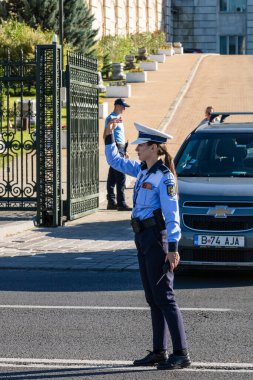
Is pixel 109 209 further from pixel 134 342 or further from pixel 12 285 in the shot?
pixel 134 342

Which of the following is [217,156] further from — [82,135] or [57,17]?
[57,17]

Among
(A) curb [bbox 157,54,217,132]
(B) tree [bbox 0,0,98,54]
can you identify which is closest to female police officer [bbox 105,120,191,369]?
(A) curb [bbox 157,54,217,132]

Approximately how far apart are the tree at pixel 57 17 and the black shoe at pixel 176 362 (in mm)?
42958

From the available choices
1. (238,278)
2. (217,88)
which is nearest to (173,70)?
(217,88)

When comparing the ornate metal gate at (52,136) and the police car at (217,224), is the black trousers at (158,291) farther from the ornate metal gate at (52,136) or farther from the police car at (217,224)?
the ornate metal gate at (52,136)

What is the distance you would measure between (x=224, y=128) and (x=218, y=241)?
8.02ft

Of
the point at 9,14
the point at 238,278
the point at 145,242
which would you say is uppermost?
the point at 9,14

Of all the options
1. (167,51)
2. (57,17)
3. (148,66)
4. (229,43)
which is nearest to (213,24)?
(229,43)

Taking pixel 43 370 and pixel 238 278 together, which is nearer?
pixel 43 370

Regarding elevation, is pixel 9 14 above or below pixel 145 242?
above

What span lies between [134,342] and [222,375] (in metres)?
1.31

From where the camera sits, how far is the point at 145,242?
8078mm

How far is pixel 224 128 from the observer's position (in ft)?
46.9

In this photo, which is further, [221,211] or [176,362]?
[221,211]
